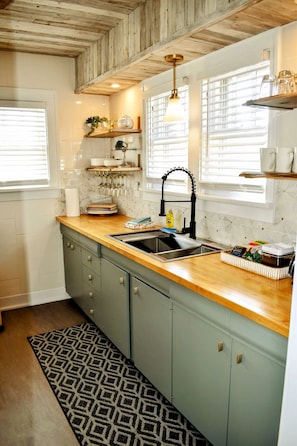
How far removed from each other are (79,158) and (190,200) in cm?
171

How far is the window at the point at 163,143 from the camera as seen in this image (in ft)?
9.41

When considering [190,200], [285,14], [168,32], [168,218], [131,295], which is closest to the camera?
[285,14]

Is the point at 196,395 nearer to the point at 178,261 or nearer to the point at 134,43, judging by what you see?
the point at 178,261

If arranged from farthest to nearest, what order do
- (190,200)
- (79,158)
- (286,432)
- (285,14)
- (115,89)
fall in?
(79,158) → (115,89) → (190,200) → (285,14) → (286,432)

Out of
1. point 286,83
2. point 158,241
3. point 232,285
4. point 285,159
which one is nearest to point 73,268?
point 158,241

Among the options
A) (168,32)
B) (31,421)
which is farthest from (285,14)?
(31,421)

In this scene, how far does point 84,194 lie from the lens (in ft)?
13.3

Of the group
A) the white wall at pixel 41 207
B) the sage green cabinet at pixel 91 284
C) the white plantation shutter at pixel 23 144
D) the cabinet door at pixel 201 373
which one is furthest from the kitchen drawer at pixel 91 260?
the cabinet door at pixel 201 373

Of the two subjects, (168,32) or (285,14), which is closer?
(285,14)

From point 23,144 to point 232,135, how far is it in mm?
2241

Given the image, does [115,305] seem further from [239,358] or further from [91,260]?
[239,358]

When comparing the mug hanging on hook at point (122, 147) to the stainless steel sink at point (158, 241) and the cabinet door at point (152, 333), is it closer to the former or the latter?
the stainless steel sink at point (158, 241)

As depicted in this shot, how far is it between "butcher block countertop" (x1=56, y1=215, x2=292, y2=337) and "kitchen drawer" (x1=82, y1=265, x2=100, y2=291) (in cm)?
60

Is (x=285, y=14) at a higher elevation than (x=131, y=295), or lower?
higher
